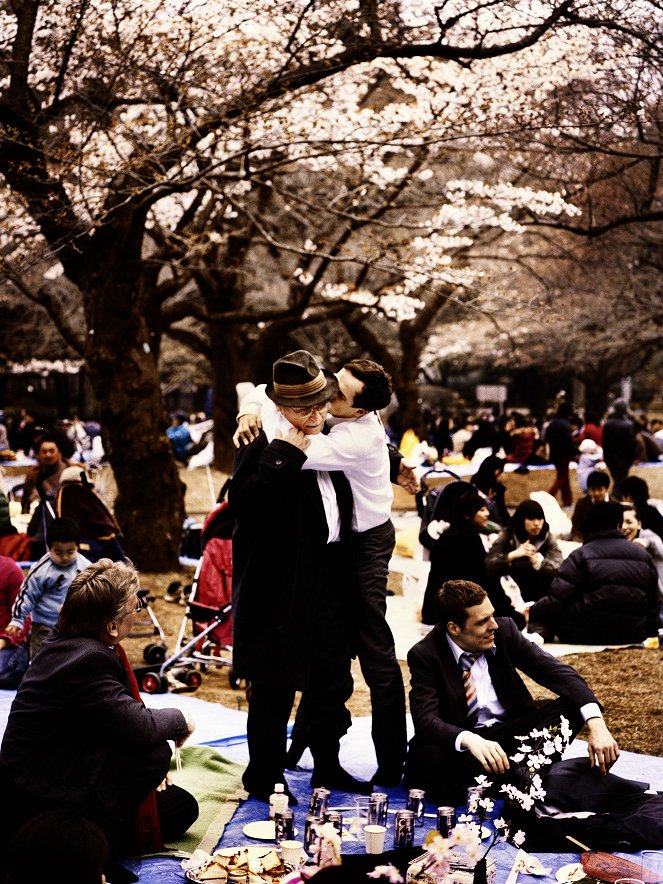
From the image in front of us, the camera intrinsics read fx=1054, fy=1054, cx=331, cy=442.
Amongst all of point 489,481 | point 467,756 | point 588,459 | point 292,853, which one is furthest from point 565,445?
A: point 292,853

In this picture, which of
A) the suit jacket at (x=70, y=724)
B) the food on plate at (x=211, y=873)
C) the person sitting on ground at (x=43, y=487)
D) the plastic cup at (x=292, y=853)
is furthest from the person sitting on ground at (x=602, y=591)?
the suit jacket at (x=70, y=724)

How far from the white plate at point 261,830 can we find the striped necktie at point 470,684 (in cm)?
100

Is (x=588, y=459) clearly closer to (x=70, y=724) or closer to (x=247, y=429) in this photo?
(x=247, y=429)

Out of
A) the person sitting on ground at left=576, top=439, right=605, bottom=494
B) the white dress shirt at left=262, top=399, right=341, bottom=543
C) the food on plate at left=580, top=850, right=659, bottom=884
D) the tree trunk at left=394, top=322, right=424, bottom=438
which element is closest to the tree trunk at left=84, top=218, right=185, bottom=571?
the person sitting on ground at left=576, top=439, right=605, bottom=494

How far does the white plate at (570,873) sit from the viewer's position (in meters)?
3.95

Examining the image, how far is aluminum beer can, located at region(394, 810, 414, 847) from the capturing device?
4.07 m

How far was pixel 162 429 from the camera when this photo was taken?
11.7m

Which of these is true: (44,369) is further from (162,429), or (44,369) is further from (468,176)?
(162,429)

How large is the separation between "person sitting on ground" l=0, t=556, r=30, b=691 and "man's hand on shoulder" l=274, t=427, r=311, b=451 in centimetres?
311

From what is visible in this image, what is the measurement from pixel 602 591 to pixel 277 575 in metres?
3.93

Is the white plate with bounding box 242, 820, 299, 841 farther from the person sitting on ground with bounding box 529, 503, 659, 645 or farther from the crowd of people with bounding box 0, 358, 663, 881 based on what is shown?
the person sitting on ground with bounding box 529, 503, 659, 645

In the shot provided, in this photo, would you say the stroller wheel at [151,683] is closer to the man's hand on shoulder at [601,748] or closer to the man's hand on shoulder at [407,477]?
the man's hand on shoulder at [407,477]

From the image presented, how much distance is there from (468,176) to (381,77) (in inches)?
205

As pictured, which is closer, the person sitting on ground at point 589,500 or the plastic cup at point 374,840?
the plastic cup at point 374,840
